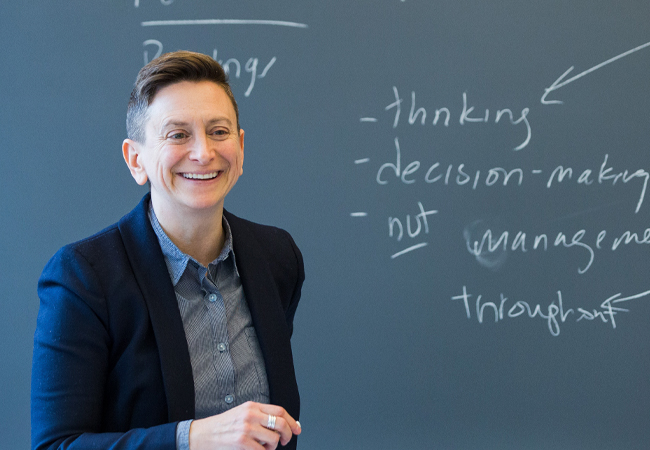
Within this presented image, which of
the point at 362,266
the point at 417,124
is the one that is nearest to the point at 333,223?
the point at 362,266

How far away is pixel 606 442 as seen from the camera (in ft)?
6.15

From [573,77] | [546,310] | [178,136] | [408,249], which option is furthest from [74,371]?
[573,77]

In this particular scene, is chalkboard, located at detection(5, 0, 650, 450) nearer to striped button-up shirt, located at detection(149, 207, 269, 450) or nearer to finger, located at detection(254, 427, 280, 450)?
striped button-up shirt, located at detection(149, 207, 269, 450)

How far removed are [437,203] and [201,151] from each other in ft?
3.27

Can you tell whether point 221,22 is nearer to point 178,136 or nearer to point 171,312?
point 178,136

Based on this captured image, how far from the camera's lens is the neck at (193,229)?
1.09 metres

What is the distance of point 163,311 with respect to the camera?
101 cm

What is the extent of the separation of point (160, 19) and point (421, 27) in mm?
777

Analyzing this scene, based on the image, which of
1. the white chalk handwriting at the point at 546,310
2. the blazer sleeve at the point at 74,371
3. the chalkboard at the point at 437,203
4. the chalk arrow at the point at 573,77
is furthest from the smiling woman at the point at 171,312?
the chalk arrow at the point at 573,77


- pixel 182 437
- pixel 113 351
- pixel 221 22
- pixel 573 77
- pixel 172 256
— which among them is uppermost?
pixel 221 22

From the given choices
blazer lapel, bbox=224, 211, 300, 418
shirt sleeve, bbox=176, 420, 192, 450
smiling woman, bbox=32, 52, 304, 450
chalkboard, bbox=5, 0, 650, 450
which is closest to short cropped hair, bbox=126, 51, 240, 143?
smiling woman, bbox=32, 52, 304, 450

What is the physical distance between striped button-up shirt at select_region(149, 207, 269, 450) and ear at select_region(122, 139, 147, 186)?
0.22ft

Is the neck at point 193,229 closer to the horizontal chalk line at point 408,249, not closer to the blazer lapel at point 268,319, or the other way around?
the blazer lapel at point 268,319

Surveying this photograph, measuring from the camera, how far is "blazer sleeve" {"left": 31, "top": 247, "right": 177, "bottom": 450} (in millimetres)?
898
